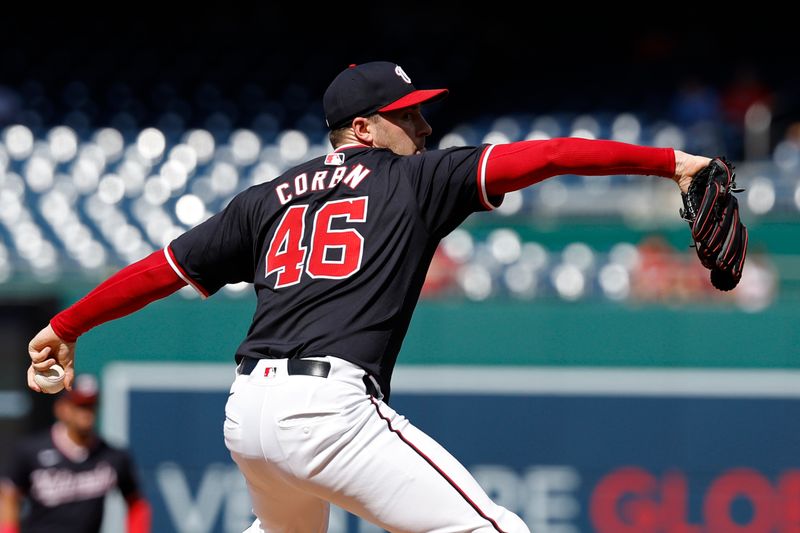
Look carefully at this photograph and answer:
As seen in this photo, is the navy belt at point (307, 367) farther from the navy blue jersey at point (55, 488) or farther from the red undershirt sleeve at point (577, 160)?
the navy blue jersey at point (55, 488)

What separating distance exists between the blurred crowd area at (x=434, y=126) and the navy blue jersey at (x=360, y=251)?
4.38 m

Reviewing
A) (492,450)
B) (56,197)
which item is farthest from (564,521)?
(56,197)

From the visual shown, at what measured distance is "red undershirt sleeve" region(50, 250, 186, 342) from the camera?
11.2 ft

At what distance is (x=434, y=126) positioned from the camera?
39.1ft

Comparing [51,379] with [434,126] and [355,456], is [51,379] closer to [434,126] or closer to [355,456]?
[355,456]

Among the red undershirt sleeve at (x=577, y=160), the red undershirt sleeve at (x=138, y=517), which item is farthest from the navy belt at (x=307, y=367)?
the red undershirt sleeve at (x=138, y=517)

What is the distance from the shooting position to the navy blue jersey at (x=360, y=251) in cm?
311

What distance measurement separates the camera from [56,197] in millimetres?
10109

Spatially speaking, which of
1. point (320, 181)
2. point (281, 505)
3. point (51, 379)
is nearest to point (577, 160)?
point (320, 181)

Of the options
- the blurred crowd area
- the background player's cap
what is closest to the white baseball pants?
the background player's cap

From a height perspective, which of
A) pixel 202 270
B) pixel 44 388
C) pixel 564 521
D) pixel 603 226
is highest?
pixel 603 226

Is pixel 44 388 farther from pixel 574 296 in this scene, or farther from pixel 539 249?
pixel 539 249

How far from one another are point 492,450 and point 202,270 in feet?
13.3

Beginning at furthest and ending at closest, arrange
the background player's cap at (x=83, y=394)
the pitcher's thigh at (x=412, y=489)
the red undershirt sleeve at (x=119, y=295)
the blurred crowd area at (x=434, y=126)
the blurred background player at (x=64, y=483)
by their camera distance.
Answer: the blurred crowd area at (x=434, y=126)
the blurred background player at (x=64, y=483)
the background player's cap at (x=83, y=394)
the red undershirt sleeve at (x=119, y=295)
the pitcher's thigh at (x=412, y=489)
